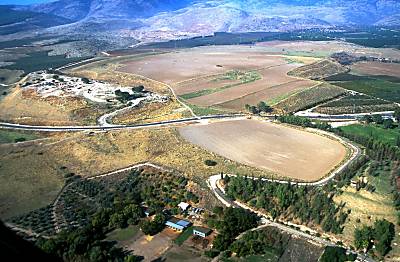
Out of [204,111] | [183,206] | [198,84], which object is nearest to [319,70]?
[198,84]

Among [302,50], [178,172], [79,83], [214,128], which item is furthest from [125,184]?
[302,50]

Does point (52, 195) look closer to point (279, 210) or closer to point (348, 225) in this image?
point (279, 210)

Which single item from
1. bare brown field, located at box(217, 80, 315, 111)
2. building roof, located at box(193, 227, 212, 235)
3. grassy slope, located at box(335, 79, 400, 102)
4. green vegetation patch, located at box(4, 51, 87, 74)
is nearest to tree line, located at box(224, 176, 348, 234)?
building roof, located at box(193, 227, 212, 235)

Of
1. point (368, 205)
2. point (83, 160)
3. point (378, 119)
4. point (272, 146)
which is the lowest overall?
point (368, 205)

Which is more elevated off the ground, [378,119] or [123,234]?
[378,119]

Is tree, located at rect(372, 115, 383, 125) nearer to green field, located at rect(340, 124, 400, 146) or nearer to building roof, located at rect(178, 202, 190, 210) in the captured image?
green field, located at rect(340, 124, 400, 146)

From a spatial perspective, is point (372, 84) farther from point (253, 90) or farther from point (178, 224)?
point (178, 224)

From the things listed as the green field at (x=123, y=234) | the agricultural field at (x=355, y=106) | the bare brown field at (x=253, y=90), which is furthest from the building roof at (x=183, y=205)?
the agricultural field at (x=355, y=106)

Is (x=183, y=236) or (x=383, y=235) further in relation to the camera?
(x=183, y=236)

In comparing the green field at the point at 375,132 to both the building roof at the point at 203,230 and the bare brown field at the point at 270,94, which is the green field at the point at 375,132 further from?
the building roof at the point at 203,230
